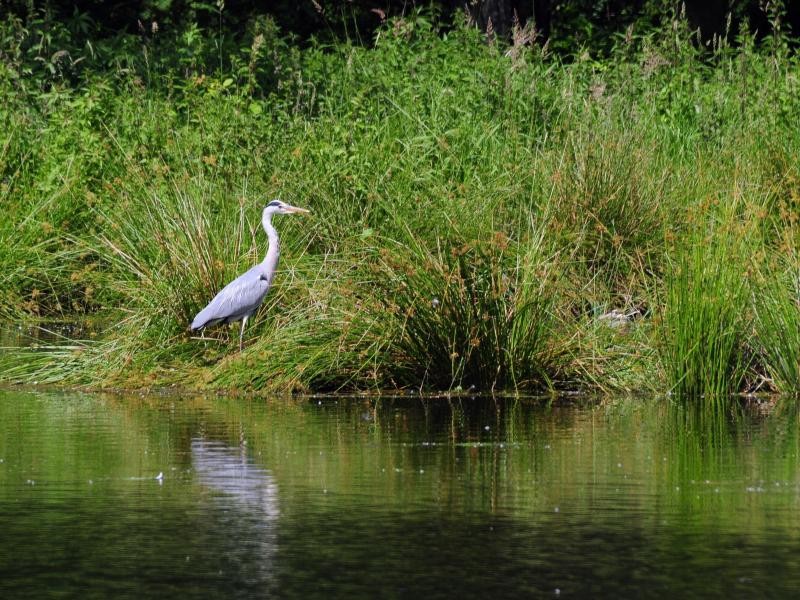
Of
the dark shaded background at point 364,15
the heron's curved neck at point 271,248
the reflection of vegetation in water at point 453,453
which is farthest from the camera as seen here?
the dark shaded background at point 364,15

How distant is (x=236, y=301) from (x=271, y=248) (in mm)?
805

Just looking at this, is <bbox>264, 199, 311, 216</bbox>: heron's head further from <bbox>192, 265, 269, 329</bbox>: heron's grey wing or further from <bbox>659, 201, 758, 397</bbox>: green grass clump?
<bbox>659, 201, 758, 397</bbox>: green grass clump

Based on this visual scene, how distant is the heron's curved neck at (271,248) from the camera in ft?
39.4

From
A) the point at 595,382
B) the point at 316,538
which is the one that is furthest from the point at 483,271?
the point at 316,538

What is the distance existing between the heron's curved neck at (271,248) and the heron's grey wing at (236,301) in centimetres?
19

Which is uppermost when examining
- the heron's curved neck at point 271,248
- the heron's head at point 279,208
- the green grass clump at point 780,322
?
the heron's head at point 279,208

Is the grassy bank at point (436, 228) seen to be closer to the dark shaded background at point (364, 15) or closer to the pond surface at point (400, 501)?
the pond surface at point (400, 501)

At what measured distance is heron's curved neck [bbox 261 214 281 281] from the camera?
472 inches

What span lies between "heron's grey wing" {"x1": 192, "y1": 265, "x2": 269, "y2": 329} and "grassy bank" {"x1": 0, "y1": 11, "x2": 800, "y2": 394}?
0.26m

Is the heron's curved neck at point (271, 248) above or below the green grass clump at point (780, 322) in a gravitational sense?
above

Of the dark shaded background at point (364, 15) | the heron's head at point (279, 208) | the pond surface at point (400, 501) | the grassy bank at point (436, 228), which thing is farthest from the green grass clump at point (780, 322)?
the dark shaded background at point (364, 15)

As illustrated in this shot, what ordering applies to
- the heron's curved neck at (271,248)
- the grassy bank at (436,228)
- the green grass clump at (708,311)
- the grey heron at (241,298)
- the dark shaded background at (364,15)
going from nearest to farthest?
the green grass clump at (708,311) < the grassy bank at (436,228) < the grey heron at (241,298) < the heron's curved neck at (271,248) < the dark shaded background at (364,15)

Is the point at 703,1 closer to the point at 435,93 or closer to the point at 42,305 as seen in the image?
the point at 435,93

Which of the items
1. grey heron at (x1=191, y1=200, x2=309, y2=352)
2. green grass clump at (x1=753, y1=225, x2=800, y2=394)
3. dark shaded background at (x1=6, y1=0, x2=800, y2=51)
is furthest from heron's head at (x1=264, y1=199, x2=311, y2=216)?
dark shaded background at (x1=6, y1=0, x2=800, y2=51)
